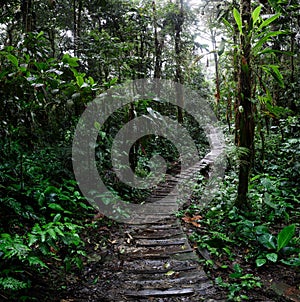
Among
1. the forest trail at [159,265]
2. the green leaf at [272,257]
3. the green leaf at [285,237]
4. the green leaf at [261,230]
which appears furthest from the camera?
→ the green leaf at [261,230]

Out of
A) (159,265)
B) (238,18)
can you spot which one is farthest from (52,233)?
(238,18)

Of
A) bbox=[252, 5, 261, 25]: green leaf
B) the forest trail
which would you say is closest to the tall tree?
bbox=[252, 5, 261, 25]: green leaf

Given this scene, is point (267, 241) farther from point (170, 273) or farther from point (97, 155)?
point (97, 155)

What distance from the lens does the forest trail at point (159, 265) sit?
2779 mm

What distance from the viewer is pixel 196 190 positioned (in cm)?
625

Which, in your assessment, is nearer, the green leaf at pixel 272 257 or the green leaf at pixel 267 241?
the green leaf at pixel 272 257

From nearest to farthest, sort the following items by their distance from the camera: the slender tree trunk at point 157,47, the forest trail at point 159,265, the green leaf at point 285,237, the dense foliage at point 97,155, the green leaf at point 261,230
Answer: the forest trail at point 159,265, the dense foliage at point 97,155, the green leaf at point 285,237, the green leaf at point 261,230, the slender tree trunk at point 157,47

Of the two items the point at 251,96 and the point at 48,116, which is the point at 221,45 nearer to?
the point at 251,96

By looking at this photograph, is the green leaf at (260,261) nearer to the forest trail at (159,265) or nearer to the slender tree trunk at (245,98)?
the forest trail at (159,265)

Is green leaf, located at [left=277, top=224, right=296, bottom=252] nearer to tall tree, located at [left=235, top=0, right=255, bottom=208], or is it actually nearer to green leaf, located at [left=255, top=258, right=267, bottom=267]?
green leaf, located at [left=255, top=258, right=267, bottom=267]

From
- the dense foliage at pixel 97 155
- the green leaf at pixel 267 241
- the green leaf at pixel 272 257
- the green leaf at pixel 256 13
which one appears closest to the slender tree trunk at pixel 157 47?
the dense foliage at pixel 97 155

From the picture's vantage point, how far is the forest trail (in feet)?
9.12

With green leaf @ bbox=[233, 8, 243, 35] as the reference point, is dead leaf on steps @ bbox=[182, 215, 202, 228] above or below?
below

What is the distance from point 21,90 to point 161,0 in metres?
9.73
